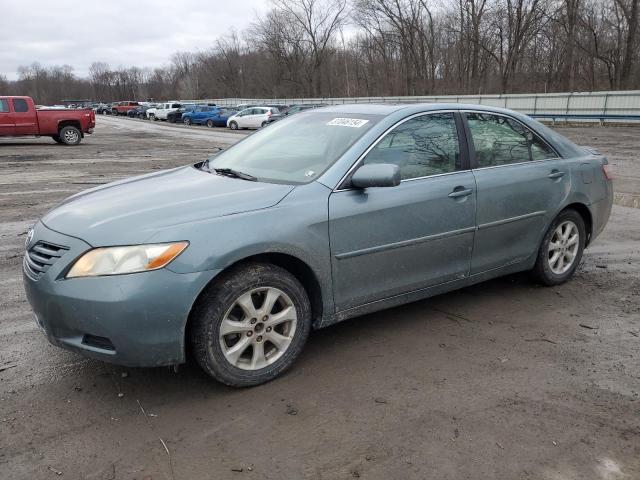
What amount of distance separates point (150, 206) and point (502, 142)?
279 cm

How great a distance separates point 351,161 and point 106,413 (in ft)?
6.71

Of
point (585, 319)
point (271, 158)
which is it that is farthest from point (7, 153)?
point (585, 319)

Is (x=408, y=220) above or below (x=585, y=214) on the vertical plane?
above

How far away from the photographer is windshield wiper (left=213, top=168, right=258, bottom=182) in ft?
12.0

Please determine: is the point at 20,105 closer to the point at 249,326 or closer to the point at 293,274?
the point at 293,274

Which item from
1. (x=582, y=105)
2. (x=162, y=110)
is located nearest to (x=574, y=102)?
(x=582, y=105)

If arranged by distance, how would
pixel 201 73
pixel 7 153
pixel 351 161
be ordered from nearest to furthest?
pixel 351 161 < pixel 7 153 < pixel 201 73

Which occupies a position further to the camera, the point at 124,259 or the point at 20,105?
the point at 20,105

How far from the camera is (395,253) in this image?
3.62 metres

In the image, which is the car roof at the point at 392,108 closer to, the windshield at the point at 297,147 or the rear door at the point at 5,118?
the windshield at the point at 297,147

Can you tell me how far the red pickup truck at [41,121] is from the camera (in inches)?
789

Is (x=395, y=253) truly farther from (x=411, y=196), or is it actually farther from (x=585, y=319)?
(x=585, y=319)

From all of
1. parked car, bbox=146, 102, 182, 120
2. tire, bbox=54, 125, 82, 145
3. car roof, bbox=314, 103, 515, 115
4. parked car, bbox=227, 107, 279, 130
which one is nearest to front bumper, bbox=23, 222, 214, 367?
car roof, bbox=314, 103, 515, 115

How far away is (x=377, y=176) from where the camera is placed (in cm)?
335
